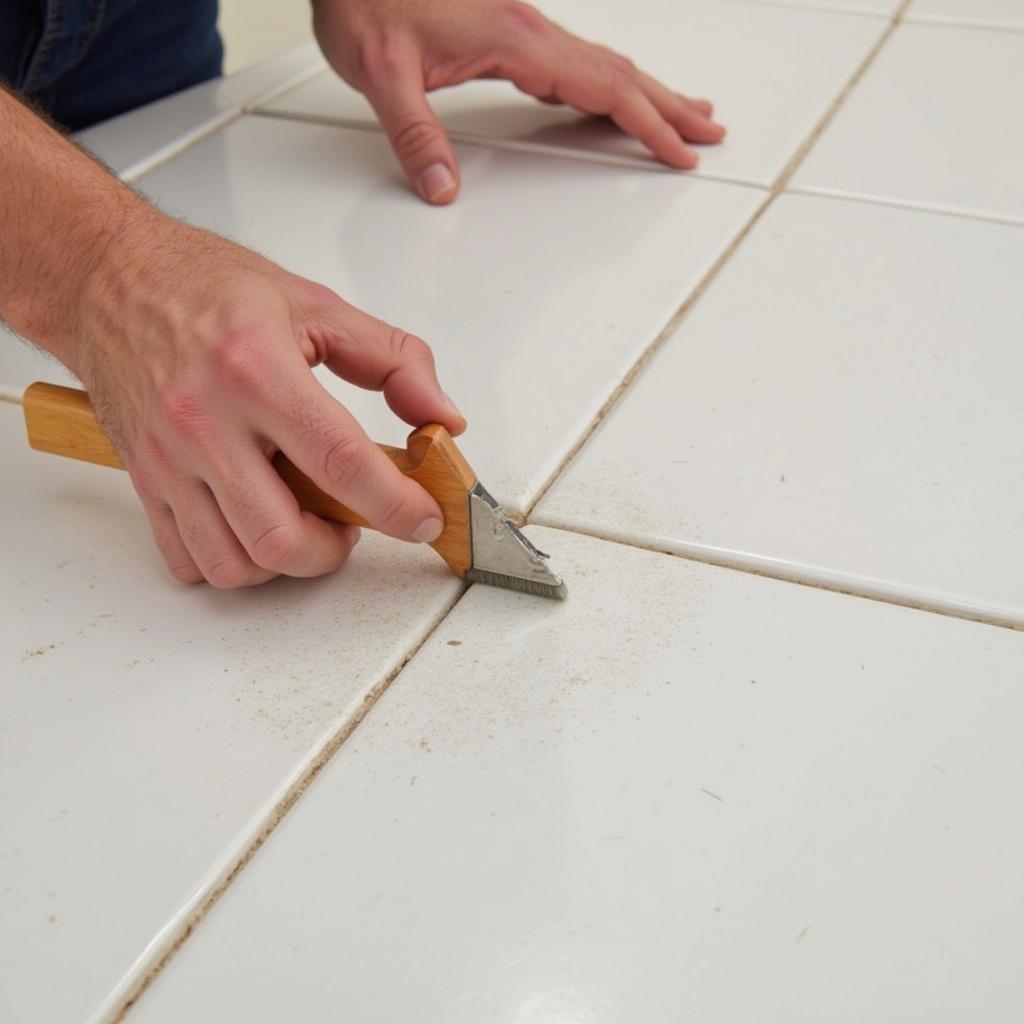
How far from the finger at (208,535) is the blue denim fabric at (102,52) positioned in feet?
2.53

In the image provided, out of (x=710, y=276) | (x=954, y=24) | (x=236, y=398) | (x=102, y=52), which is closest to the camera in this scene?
(x=236, y=398)

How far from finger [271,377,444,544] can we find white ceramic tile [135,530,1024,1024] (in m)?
0.08

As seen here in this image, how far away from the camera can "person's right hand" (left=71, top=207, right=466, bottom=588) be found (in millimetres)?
726

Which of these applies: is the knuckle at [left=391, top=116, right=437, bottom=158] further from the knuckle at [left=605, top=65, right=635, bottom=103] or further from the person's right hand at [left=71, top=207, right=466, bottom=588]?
the person's right hand at [left=71, top=207, right=466, bottom=588]

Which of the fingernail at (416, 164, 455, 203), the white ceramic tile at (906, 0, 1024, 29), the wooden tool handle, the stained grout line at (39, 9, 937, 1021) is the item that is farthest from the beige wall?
the wooden tool handle

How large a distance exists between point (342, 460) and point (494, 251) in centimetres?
50

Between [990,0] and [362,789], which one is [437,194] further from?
[990,0]

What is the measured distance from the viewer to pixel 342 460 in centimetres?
73

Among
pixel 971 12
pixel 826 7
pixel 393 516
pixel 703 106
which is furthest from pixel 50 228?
pixel 971 12

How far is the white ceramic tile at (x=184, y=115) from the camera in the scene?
1354 millimetres

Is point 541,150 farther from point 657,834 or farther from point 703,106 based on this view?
point 657,834

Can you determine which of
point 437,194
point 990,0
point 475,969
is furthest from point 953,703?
point 990,0

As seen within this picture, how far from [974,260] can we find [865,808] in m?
0.66

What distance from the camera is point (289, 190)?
1286mm
